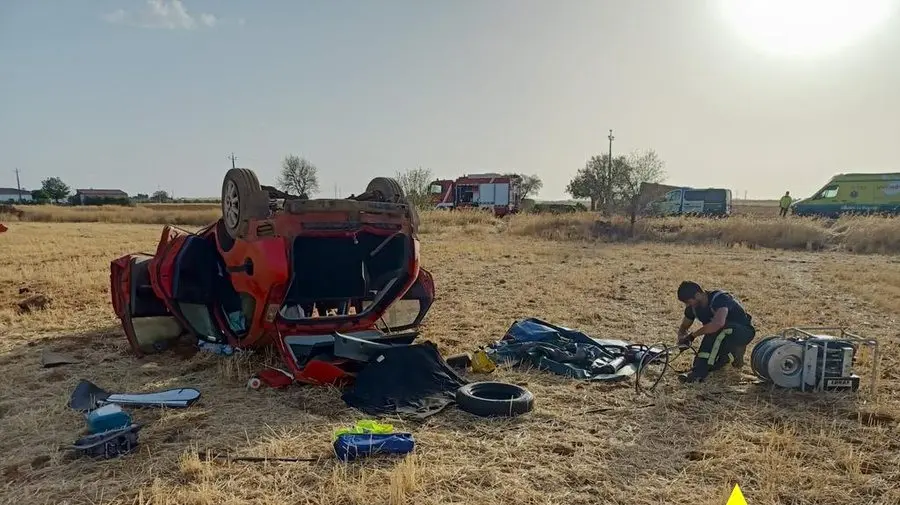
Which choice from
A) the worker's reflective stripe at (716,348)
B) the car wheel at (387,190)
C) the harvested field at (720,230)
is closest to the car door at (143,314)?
the car wheel at (387,190)

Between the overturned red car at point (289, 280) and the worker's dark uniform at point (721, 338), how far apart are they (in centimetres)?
262

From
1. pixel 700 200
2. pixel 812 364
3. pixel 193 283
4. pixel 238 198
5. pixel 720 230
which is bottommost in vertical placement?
pixel 812 364

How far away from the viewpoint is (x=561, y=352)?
5.71 meters

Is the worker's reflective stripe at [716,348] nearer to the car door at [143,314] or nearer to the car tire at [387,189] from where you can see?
the car tire at [387,189]

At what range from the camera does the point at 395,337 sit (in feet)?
17.6

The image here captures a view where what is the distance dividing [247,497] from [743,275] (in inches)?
454

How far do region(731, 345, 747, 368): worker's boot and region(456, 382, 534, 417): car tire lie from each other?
2.21 metres

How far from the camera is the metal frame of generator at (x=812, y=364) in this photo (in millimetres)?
4879

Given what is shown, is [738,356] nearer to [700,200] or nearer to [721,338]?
[721,338]

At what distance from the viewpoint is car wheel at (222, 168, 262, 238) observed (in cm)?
526

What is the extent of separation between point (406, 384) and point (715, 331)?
9.16 ft

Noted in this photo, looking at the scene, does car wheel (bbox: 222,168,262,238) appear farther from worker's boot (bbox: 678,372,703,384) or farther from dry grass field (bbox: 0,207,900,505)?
worker's boot (bbox: 678,372,703,384)

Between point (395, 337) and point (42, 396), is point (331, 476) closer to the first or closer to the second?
point (395, 337)

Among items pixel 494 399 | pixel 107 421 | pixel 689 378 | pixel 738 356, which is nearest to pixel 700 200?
pixel 738 356
